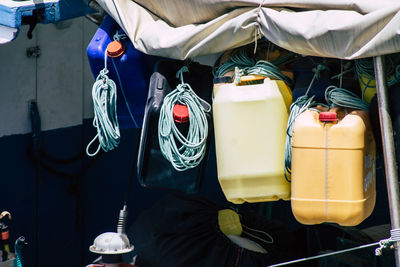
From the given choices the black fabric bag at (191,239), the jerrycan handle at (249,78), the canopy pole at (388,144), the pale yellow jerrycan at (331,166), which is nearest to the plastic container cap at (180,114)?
the jerrycan handle at (249,78)

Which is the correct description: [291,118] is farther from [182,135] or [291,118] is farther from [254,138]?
[182,135]

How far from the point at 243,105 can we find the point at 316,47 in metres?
0.42

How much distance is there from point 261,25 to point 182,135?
0.64m

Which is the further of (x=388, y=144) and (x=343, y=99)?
(x=343, y=99)

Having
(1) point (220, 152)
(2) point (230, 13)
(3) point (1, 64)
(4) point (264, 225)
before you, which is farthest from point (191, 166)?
(3) point (1, 64)

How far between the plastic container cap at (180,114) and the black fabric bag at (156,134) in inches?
3.3

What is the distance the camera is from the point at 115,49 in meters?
3.49

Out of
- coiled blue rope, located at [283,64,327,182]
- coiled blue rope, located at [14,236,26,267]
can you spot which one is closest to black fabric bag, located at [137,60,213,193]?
coiled blue rope, located at [283,64,327,182]

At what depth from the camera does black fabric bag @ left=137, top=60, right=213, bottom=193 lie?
11.0 feet

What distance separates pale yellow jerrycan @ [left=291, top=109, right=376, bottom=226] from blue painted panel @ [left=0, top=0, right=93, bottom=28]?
153 cm

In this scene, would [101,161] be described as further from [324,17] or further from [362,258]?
[324,17]

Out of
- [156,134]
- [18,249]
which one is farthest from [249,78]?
[18,249]

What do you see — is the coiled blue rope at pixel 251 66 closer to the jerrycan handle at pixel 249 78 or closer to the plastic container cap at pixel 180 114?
the jerrycan handle at pixel 249 78

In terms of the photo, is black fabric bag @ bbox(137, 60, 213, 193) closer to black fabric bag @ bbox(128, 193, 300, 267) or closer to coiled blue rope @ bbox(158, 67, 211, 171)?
coiled blue rope @ bbox(158, 67, 211, 171)
